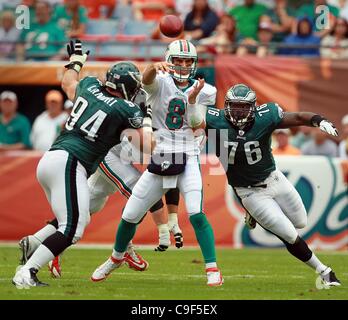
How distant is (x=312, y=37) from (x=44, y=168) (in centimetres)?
782

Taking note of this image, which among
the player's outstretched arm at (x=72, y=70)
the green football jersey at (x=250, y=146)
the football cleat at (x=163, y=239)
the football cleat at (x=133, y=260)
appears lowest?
the football cleat at (x=133, y=260)

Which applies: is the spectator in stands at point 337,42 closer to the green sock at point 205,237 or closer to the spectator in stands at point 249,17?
the spectator in stands at point 249,17

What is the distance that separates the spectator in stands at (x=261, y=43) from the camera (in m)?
14.5

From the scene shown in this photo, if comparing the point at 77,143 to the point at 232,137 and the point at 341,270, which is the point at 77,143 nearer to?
the point at 232,137

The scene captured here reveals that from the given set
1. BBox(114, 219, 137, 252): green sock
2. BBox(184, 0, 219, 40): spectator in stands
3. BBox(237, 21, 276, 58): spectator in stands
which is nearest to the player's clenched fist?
BBox(114, 219, 137, 252): green sock

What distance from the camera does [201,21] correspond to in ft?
49.4

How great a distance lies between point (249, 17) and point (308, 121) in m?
7.52

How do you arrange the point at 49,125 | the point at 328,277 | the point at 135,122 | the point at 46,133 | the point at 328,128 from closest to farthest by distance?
the point at 135,122
the point at 328,128
the point at 328,277
the point at 46,133
the point at 49,125

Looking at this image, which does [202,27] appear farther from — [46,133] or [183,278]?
[183,278]

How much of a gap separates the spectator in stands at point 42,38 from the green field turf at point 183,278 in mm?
3713

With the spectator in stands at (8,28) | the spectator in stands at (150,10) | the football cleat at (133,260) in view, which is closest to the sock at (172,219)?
the football cleat at (133,260)

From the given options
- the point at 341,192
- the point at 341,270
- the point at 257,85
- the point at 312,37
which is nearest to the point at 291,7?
the point at 312,37

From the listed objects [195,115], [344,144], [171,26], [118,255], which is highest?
[171,26]

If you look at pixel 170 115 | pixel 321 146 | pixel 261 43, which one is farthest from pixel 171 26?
pixel 261 43
